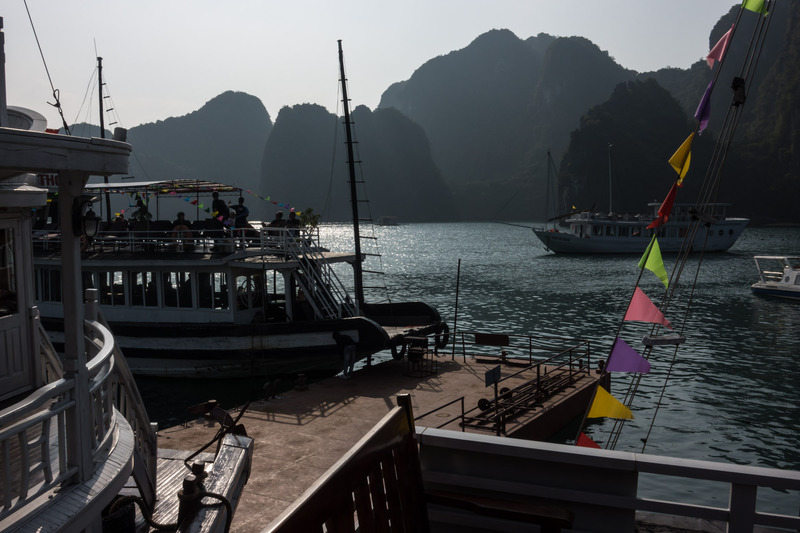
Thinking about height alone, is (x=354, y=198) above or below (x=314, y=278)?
above

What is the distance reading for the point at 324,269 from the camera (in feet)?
75.2

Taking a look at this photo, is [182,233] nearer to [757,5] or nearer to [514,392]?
[514,392]

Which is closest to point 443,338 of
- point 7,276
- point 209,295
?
point 209,295

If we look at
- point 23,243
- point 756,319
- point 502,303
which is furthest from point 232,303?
point 756,319

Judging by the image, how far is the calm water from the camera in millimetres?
18188

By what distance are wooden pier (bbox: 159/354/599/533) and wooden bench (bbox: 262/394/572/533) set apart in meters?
5.70

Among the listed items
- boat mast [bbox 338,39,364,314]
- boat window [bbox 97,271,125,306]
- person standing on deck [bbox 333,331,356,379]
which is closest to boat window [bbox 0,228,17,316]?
person standing on deck [bbox 333,331,356,379]

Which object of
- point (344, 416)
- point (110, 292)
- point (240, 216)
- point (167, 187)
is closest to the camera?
point (344, 416)

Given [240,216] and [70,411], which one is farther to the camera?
[240,216]

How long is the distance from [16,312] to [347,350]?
13037 millimetres

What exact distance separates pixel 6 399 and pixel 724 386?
23.9 m

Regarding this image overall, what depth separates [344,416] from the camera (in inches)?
565

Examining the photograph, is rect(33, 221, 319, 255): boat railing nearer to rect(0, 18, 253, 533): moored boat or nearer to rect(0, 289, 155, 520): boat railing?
rect(0, 18, 253, 533): moored boat

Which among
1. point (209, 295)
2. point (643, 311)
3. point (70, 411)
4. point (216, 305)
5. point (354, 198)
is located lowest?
point (216, 305)
